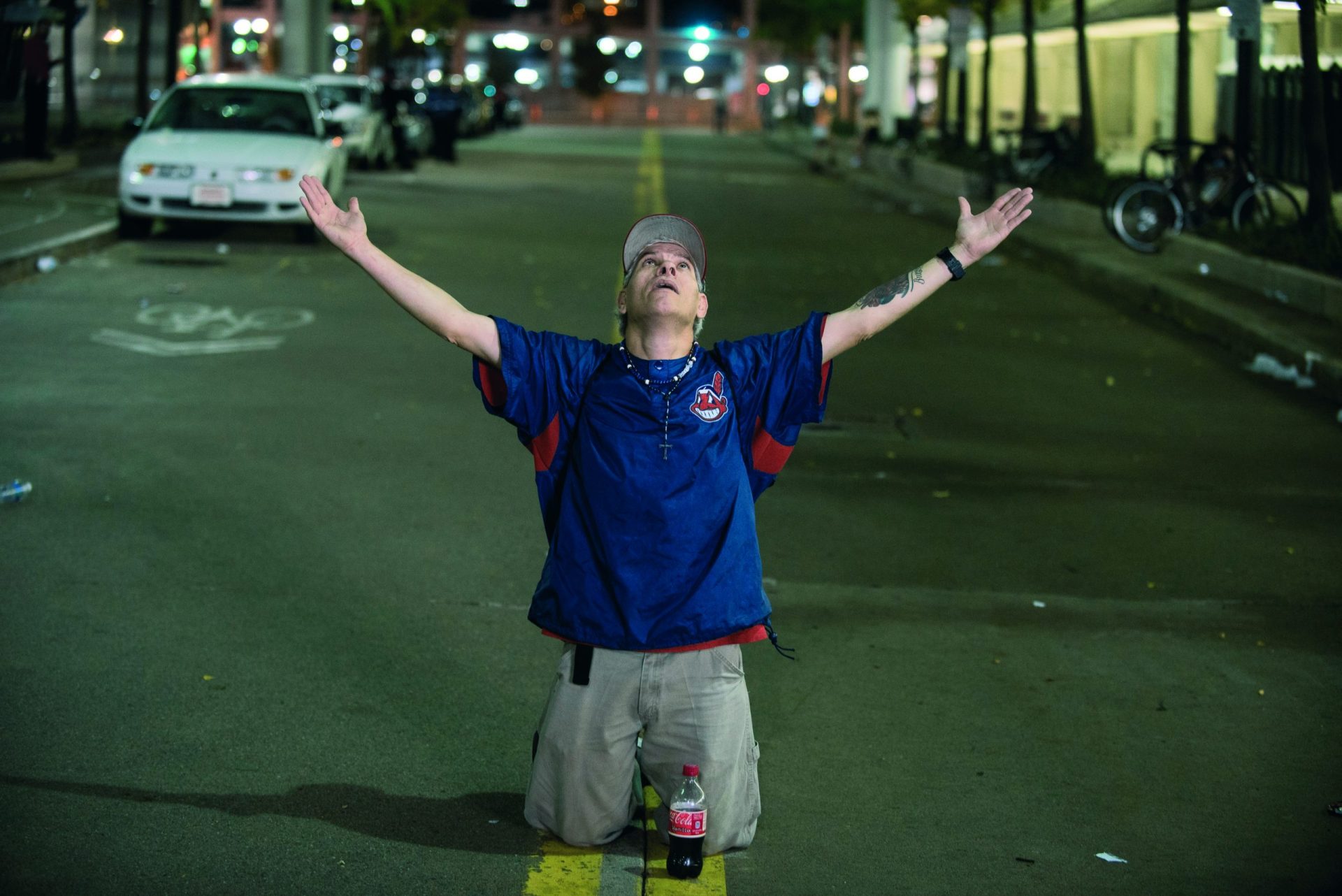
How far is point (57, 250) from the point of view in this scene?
15812 mm

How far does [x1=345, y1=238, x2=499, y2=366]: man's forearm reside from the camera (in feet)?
13.6

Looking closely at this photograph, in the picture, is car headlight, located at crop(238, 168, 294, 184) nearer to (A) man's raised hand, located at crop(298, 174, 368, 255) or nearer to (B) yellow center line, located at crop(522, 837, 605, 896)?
(A) man's raised hand, located at crop(298, 174, 368, 255)

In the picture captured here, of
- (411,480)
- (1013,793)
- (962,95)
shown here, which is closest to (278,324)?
(411,480)

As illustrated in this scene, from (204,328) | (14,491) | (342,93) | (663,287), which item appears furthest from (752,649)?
(342,93)

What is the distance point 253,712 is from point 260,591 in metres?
1.30

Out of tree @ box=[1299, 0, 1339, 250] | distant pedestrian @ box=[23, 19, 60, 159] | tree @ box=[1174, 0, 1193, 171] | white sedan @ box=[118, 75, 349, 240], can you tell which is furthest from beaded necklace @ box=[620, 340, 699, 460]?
distant pedestrian @ box=[23, 19, 60, 159]

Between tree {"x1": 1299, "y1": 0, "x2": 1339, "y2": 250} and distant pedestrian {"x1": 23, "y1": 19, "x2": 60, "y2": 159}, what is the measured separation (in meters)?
15.2

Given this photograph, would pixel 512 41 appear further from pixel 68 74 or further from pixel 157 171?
pixel 157 171

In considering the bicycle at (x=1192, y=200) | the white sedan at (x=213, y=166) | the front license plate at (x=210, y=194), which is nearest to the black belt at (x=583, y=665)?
the white sedan at (x=213, y=166)

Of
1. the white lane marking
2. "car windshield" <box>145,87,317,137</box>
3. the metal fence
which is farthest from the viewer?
the metal fence

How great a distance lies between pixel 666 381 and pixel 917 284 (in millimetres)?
725

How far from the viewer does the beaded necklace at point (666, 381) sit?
4.02 meters

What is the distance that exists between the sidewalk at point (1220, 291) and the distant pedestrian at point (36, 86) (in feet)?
41.7

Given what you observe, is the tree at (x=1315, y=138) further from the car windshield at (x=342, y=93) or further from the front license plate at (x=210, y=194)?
the car windshield at (x=342, y=93)
